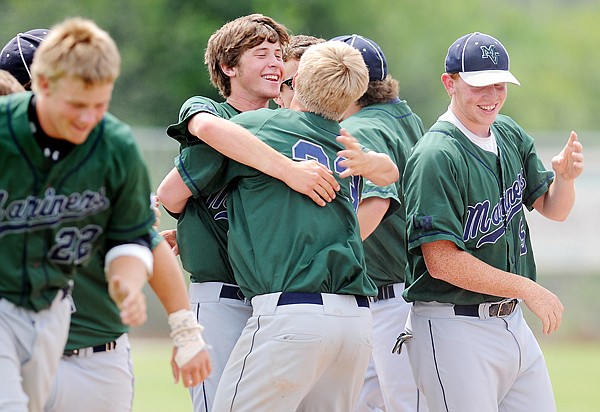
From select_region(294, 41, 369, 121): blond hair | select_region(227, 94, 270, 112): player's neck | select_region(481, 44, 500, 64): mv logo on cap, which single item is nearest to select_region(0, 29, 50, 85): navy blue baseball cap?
select_region(227, 94, 270, 112): player's neck

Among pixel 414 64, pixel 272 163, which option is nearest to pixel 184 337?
pixel 272 163

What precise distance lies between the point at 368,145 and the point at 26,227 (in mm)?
2229

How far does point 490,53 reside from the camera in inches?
208

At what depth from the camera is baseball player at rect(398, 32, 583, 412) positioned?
4.99 meters

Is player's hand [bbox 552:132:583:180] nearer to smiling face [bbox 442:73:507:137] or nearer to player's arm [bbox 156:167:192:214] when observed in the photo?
smiling face [bbox 442:73:507:137]

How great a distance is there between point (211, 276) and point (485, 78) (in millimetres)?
1558

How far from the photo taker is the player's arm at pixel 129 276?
3.61 m

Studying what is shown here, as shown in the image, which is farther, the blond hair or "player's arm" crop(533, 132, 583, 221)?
"player's arm" crop(533, 132, 583, 221)

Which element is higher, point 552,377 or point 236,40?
point 236,40

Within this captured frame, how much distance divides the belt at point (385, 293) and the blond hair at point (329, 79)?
1.59m

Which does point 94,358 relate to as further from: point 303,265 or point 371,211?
point 371,211

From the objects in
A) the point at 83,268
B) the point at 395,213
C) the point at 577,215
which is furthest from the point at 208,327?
the point at 577,215

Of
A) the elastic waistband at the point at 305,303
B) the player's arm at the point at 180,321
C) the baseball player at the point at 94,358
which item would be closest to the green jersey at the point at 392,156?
the elastic waistband at the point at 305,303

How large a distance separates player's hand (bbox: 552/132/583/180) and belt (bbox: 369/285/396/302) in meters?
1.23
